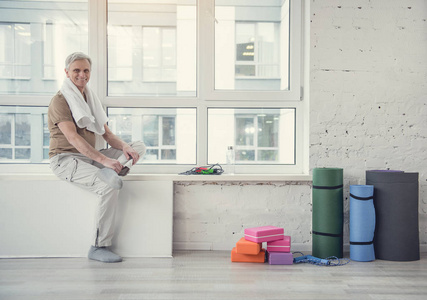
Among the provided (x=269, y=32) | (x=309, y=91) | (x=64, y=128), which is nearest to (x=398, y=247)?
(x=309, y=91)

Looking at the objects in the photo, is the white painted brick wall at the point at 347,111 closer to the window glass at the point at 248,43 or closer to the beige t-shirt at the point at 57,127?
the window glass at the point at 248,43

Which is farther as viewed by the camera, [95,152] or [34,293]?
[95,152]

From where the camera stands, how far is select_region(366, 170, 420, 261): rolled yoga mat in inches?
113

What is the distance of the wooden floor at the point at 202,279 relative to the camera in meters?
2.17

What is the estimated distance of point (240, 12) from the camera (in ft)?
11.1

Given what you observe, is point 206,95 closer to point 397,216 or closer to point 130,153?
point 130,153

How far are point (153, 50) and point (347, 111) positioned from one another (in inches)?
66.2

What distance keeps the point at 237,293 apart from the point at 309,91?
1.76 m

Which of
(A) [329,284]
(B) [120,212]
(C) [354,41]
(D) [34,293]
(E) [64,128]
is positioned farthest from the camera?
(C) [354,41]

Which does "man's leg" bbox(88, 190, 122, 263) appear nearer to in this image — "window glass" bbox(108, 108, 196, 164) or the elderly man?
the elderly man

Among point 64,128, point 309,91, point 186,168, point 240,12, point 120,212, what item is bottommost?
point 120,212

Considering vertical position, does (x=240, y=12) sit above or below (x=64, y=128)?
above

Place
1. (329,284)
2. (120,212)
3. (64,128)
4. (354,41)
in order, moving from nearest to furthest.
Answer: (329,284) → (64,128) → (120,212) → (354,41)

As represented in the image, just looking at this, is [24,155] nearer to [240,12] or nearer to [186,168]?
[186,168]
